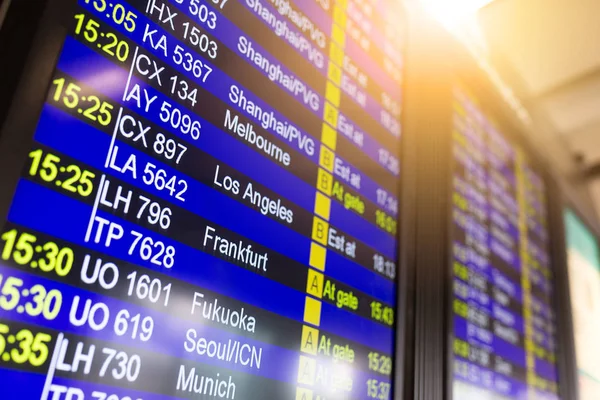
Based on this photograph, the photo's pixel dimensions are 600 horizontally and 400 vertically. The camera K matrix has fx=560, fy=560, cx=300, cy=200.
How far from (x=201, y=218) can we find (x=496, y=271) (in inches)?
54.7

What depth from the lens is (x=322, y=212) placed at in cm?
133

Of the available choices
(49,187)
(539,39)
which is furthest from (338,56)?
(539,39)

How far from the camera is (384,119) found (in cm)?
169

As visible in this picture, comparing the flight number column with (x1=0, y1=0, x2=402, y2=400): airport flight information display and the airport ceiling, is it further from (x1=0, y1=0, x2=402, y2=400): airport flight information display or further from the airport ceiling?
(x1=0, y1=0, x2=402, y2=400): airport flight information display

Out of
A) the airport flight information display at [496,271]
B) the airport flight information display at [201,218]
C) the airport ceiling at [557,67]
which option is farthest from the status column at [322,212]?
the airport ceiling at [557,67]

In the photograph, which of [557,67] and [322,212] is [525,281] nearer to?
[557,67]

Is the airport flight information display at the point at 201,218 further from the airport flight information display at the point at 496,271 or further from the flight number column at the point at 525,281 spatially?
the flight number column at the point at 525,281

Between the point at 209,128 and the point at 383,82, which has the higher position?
the point at 383,82

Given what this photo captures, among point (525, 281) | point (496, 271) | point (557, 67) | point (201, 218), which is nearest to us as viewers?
point (201, 218)

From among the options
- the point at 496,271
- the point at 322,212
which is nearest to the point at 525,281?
the point at 496,271

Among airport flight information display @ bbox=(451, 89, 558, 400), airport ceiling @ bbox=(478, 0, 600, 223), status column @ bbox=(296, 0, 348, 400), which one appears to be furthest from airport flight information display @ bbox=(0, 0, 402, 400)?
airport ceiling @ bbox=(478, 0, 600, 223)

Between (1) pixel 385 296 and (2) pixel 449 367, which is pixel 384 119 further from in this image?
(2) pixel 449 367

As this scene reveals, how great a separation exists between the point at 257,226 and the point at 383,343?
52 cm

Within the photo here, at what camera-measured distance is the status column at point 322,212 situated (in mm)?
1178
